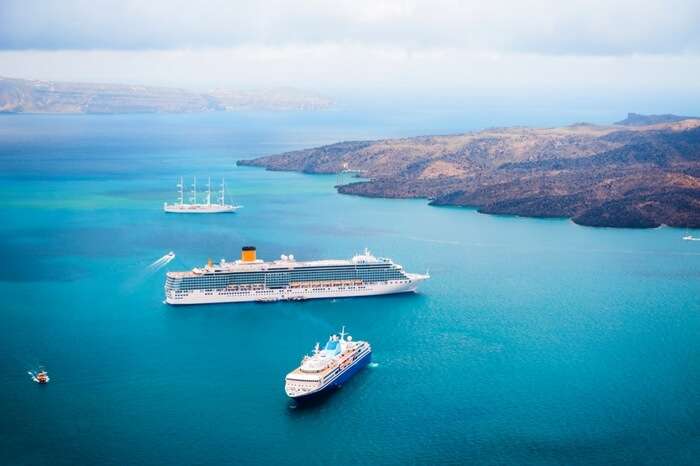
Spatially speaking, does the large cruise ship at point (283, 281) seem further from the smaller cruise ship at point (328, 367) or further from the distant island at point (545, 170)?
the distant island at point (545, 170)

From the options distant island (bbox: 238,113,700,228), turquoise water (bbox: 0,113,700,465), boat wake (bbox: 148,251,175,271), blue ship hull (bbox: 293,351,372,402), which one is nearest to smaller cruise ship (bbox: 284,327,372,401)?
blue ship hull (bbox: 293,351,372,402)

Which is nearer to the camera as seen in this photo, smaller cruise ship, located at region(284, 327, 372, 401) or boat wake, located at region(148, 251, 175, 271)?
smaller cruise ship, located at region(284, 327, 372, 401)

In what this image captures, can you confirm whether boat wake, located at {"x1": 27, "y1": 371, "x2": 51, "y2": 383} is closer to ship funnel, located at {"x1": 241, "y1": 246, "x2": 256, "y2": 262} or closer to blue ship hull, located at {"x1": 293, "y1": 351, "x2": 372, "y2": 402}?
blue ship hull, located at {"x1": 293, "y1": 351, "x2": 372, "y2": 402}

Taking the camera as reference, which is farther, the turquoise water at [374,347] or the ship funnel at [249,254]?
the ship funnel at [249,254]

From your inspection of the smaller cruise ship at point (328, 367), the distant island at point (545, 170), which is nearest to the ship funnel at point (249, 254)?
the smaller cruise ship at point (328, 367)

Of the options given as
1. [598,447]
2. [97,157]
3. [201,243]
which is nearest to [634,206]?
[201,243]

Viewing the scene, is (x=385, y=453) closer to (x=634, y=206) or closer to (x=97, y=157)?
(x=634, y=206)

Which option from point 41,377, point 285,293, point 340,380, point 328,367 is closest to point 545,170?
point 285,293
